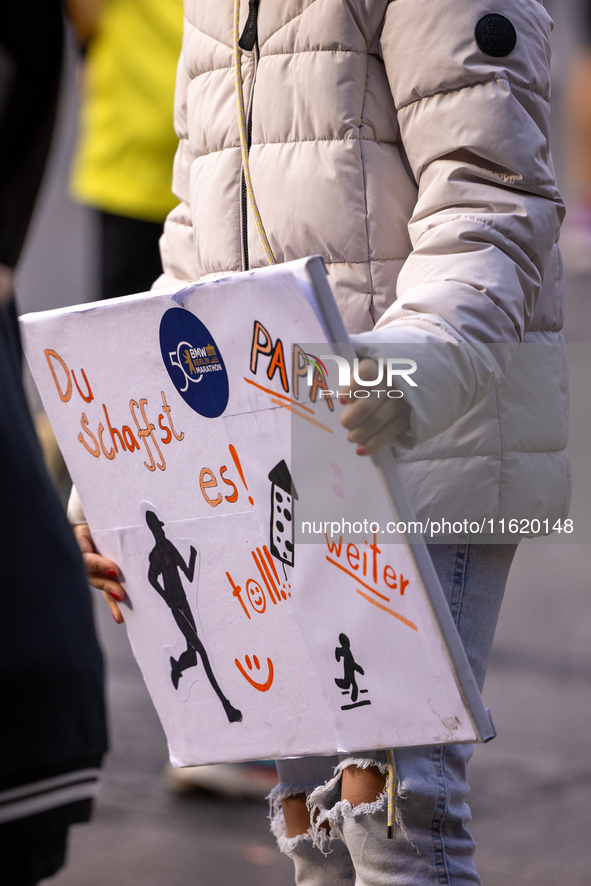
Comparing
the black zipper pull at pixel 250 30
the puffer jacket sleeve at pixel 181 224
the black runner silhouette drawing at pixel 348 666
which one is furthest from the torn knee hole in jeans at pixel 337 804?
the black zipper pull at pixel 250 30

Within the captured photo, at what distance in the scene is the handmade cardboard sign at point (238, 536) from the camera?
1336 millimetres

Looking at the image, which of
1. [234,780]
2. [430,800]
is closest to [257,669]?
[430,800]

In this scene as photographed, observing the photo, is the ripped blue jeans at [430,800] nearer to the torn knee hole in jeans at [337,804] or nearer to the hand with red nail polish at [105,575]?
the torn knee hole in jeans at [337,804]

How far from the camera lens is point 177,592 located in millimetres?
1613

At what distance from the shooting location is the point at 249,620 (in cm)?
153

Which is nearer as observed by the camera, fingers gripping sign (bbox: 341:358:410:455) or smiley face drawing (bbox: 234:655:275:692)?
fingers gripping sign (bbox: 341:358:410:455)

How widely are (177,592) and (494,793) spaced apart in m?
1.69

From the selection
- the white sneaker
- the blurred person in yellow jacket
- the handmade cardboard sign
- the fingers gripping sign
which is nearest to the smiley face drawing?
the handmade cardboard sign

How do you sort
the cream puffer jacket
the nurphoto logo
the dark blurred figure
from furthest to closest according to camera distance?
the cream puffer jacket < the nurphoto logo < the dark blurred figure

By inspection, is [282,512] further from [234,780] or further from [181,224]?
[234,780]

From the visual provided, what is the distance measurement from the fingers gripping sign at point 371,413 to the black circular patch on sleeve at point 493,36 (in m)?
0.46

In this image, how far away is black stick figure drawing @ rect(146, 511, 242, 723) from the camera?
159 cm

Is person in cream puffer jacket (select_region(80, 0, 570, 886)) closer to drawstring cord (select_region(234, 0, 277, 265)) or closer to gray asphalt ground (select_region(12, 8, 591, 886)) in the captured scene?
drawstring cord (select_region(234, 0, 277, 265))

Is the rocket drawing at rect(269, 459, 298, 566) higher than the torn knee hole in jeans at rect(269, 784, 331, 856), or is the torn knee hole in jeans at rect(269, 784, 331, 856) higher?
the rocket drawing at rect(269, 459, 298, 566)
